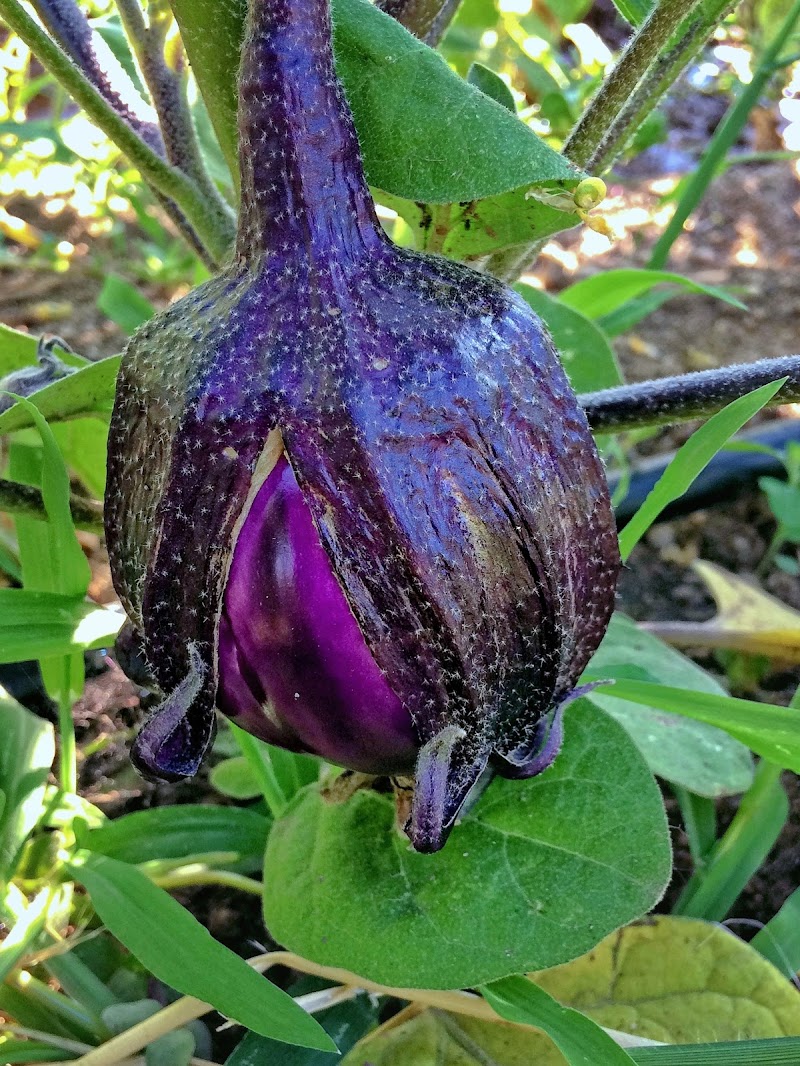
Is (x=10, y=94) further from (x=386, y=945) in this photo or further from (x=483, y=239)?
(x=386, y=945)

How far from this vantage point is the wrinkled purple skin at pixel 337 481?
0.31 meters

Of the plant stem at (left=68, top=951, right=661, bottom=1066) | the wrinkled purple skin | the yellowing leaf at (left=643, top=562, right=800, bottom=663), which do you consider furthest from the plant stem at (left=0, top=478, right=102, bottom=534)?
the yellowing leaf at (left=643, top=562, right=800, bottom=663)

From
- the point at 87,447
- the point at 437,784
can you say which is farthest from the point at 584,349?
the point at 437,784

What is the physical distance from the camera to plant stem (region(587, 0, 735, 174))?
43 centimetres

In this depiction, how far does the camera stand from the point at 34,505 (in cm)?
47

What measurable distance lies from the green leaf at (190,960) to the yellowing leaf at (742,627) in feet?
1.65

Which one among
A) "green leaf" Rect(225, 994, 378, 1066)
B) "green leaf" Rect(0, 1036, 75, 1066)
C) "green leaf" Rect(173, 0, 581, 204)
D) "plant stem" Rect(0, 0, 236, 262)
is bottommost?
"green leaf" Rect(0, 1036, 75, 1066)

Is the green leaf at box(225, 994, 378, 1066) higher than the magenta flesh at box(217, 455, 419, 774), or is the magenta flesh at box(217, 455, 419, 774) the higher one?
the magenta flesh at box(217, 455, 419, 774)

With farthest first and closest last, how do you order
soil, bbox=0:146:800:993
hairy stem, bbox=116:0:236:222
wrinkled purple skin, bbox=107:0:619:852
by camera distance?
soil, bbox=0:146:800:993 < hairy stem, bbox=116:0:236:222 < wrinkled purple skin, bbox=107:0:619:852

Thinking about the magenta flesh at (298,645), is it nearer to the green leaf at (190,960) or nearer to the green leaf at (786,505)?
the green leaf at (190,960)

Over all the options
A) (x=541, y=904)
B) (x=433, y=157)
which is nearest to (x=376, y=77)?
(x=433, y=157)

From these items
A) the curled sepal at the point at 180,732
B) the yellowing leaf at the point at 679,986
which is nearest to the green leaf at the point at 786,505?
the yellowing leaf at the point at 679,986

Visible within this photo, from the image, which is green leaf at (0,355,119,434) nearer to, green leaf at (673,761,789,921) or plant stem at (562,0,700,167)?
plant stem at (562,0,700,167)

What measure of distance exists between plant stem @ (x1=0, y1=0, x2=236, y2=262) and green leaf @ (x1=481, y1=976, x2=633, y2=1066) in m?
0.39
